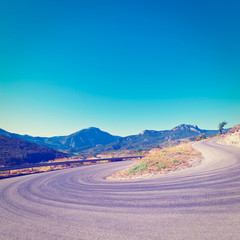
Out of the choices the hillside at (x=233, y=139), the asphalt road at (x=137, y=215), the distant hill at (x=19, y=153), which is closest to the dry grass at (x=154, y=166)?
the asphalt road at (x=137, y=215)

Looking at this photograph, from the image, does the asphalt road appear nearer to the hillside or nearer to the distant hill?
the hillside

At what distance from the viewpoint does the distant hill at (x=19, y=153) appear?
128ft

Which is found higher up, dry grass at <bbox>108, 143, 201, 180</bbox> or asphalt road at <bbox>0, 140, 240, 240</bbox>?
asphalt road at <bbox>0, 140, 240, 240</bbox>

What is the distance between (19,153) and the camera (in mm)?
44469

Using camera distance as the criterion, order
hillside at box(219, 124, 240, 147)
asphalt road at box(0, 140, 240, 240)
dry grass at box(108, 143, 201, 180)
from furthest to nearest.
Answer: hillside at box(219, 124, 240, 147)
dry grass at box(108, 143, 201, 180)
asphalt road at box(0, 140, 240, 240)

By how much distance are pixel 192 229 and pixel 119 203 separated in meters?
2.79

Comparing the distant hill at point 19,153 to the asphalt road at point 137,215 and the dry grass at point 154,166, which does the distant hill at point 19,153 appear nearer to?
the dry grass at point 154,166

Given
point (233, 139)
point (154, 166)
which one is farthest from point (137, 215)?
point (233, 139)

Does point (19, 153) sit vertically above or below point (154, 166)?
below

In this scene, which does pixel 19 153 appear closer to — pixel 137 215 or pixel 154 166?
pixel 154 166

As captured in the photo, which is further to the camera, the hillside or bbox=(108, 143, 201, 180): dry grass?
the hillside

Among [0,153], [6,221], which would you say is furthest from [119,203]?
[0,153]

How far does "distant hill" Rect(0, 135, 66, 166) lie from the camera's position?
39.0 meters

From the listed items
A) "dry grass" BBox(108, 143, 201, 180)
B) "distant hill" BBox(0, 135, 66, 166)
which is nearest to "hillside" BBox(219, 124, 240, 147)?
"dry grass" BBox(108, 143, 201, 180)
